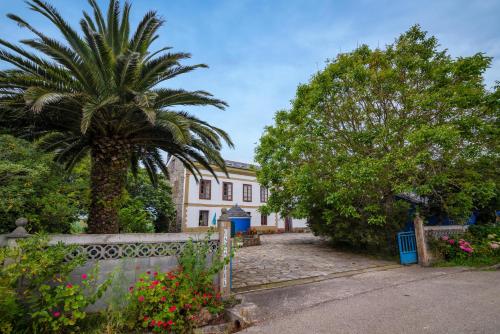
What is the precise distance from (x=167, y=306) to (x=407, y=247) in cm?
943

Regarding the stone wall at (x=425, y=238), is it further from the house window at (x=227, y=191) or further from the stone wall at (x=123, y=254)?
the house window at (x=227, y=191)

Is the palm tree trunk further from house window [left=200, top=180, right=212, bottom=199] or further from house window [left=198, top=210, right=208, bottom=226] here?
house window [left=198, top=210, right=208, bottom=226]

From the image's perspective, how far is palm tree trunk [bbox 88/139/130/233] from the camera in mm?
6070

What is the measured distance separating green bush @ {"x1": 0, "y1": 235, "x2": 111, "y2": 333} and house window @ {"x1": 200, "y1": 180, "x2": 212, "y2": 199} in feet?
67.4

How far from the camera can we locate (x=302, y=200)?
11.5 m

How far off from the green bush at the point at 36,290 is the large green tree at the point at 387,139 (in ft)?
25.8

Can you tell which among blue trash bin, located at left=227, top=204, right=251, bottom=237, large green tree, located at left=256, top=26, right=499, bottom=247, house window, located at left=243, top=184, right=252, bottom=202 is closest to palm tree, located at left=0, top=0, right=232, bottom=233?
large green tree, located at left=256, top=26, right=499, bottom=247

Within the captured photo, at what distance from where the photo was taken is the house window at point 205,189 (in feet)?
80.1

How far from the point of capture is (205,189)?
24688 mm

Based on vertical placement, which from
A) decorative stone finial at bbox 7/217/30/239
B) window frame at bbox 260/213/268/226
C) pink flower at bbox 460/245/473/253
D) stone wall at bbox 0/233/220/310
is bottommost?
pink flower at bbox 460/245/473/253

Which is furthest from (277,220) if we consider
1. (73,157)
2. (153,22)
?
(153,22)

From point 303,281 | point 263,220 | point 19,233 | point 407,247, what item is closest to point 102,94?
point 19,233

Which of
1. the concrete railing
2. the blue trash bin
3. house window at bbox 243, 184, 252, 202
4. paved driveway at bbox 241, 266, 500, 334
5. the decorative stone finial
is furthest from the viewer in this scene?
house window at bbox 243, 184, 252, 202

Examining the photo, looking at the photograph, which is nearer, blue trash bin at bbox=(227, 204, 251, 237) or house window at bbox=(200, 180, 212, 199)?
blue trash bin at bbox=(227, 204, 251, 237)
